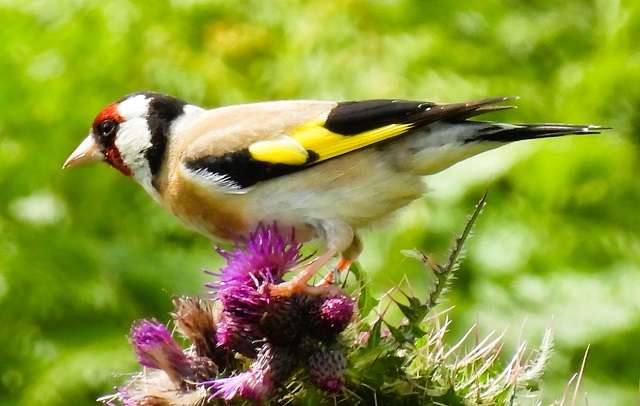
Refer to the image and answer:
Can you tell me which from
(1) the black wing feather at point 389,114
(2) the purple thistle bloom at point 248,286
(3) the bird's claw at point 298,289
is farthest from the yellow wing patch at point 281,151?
(3) the bird's claw at point 298,289

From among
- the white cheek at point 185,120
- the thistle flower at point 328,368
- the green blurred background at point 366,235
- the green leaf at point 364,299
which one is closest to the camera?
the thistle flower at point 328,368

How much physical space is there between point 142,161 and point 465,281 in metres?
2.13

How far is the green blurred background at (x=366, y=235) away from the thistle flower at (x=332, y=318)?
2263 millimetres

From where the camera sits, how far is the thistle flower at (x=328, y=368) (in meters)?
2.80

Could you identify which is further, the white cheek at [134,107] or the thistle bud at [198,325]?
the white cheek at [134,107]

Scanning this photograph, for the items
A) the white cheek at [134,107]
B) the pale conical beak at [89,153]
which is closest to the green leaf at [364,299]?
the white cheek at [134,107]

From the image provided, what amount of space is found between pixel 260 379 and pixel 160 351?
310 millimetres

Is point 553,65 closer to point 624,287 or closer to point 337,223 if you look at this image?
point 624,287

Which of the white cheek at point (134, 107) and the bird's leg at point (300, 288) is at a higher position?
the white cheek at point (134, 107)

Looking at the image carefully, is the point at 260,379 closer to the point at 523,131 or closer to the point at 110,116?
the point at 523,131

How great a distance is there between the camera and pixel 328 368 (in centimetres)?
283

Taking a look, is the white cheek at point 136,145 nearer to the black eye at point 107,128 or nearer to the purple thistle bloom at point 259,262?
the black eye at point 107,128

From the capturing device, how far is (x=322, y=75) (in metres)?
5.92

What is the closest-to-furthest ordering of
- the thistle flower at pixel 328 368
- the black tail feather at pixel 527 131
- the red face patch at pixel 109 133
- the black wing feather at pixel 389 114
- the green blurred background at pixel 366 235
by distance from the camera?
the thistle flower at pixel 328 368 < the black tail feather at pixel 527 131 < the black wing feather at pixel 389 114 < the red face patch at pixel 109 133 < the green blurred background at pixel 366 235
